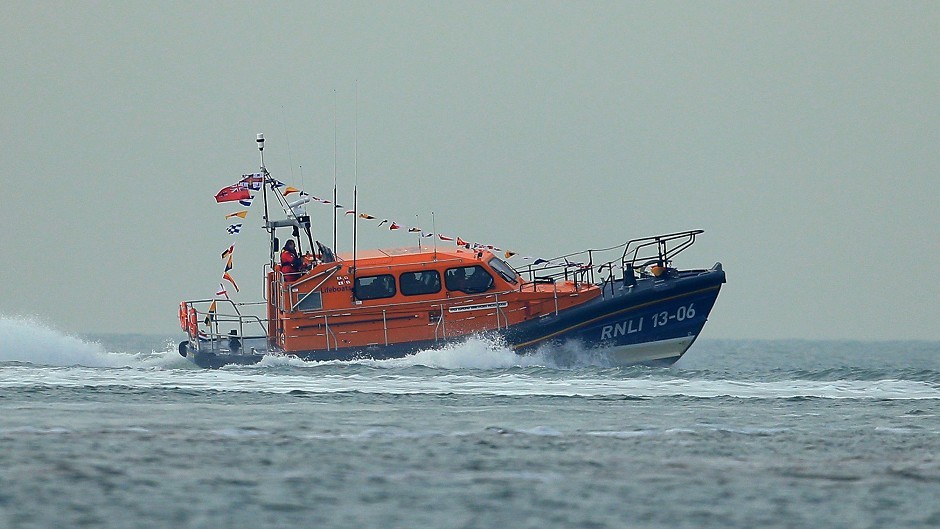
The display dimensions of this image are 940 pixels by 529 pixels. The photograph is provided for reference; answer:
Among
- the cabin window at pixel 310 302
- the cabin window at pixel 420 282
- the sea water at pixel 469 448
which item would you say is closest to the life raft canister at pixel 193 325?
the cabin window at pixel 310 302

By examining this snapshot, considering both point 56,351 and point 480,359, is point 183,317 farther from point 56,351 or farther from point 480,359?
point 480,359

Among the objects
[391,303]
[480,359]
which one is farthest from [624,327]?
[391,303]

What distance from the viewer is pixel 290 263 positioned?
20750 millimetres

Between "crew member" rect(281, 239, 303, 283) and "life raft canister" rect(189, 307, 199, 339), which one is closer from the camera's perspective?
"crew member" rect(281, 239, 303, 283)

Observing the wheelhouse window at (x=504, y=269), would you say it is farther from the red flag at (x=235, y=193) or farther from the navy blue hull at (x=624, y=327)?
the red flag at (x=235, y=193)

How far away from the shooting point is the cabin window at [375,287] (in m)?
20.2

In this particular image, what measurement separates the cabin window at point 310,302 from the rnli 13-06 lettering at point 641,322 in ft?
15.5

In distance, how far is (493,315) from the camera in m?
20.3

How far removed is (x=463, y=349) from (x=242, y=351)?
400cm

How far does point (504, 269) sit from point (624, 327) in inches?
88.6

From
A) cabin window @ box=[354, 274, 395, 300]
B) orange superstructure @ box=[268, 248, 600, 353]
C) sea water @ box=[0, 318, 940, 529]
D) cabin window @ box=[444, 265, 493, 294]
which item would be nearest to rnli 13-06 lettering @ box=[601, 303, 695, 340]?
orange superstructure @ box=[268, 248, 600, 353]

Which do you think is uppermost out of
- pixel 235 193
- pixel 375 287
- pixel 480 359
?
pixel 235 193

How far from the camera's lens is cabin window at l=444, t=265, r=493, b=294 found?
2030 cm

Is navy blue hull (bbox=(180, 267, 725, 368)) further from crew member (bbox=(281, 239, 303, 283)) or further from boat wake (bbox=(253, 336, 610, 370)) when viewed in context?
crew member (bbox=(281, 239, 303, 283))
